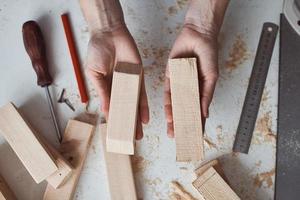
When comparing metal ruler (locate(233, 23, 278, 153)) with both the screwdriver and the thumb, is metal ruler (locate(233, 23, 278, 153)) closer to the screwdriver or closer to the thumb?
the thumb

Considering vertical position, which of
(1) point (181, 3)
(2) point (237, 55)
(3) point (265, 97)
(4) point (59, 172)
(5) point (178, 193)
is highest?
(1) point (181, 3)

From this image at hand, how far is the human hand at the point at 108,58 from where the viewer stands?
1.09 metres

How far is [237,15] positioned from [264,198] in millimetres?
512

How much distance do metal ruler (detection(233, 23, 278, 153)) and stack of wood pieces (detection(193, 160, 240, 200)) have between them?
102 mm

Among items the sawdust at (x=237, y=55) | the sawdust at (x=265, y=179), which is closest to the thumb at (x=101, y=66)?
the sawdust at (x=237, y=55)

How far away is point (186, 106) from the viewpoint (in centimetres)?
102

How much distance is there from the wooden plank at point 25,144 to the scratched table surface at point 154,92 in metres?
0.08

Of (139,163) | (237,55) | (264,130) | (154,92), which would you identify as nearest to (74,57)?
(154,92)

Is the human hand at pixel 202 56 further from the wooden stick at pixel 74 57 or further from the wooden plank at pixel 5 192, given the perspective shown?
the wooden plank at pixel 5 192

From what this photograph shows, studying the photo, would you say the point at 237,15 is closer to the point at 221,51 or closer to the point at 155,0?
the point at 221,51

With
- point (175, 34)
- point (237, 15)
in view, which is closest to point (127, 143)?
point (175, 34)

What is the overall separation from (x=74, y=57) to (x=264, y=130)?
569 mm

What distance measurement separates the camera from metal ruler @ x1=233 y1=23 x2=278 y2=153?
1.18 meters

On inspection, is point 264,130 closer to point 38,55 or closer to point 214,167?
point 214,167
